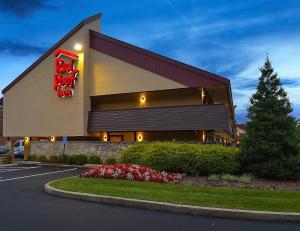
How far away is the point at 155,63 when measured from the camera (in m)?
25.2

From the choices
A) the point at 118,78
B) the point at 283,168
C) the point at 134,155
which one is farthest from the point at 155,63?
the point at 283,168

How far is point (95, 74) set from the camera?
2781cm

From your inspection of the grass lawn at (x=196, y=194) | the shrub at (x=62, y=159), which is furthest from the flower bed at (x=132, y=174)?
the shrub at (x=62, y=159)

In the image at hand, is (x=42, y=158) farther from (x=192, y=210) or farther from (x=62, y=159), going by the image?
(x=192, y=210)

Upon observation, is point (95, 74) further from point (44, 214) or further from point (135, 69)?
point (44, 214)

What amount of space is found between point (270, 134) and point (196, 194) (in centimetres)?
572

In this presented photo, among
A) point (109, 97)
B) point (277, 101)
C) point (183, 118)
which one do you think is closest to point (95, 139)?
point (109, 97)

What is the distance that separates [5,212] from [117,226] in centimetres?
333

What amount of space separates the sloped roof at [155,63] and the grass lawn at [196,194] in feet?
39.6

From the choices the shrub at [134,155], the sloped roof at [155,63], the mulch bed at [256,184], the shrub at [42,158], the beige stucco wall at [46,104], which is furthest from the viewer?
the shrub at [42,158]

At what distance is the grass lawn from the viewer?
29.3 feet

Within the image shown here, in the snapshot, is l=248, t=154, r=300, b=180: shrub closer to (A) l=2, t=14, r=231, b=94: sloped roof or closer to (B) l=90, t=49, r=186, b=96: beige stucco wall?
(A) l=2, t=14, r=231, b=94: sloped roof

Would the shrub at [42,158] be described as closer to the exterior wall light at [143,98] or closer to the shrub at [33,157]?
the shrub at [33,157]

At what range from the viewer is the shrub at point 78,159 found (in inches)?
1022
